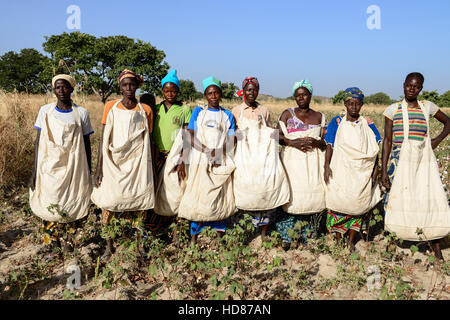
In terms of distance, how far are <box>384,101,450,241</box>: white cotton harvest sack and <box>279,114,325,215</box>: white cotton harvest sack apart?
0.78 meters

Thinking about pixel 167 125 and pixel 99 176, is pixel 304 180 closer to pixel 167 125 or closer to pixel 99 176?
pixel 167 125

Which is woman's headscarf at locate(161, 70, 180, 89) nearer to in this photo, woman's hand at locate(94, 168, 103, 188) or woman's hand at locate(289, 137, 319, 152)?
woman's hand at locate(94, 168, 103, 188)

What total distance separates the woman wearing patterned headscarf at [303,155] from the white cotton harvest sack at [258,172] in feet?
0.40

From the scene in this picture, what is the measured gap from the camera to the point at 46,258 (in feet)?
10.4

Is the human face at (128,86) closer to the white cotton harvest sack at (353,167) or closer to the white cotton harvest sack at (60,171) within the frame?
the white cotton harvest sack at (60,171)

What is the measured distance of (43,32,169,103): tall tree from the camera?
21484 millimetres

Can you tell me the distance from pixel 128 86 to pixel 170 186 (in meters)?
1.11

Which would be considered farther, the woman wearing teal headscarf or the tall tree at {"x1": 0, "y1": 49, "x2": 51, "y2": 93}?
the tall tree at {"x1": 0, "y1": 49, "x2": 51, "y2": 93}

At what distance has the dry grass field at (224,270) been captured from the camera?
2.54 m

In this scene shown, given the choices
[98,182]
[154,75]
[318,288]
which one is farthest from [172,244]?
[154,75]

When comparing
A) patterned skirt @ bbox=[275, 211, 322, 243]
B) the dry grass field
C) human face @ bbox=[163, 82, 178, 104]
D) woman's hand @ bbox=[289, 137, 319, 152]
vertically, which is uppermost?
human face @ bbox=[163, 82, 178, 104]

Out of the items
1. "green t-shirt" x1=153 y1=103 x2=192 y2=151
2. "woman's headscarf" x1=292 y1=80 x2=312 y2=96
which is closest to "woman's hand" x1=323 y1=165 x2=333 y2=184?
"woman's headscarf" x1=292 y1=80 x2=312 y2=96

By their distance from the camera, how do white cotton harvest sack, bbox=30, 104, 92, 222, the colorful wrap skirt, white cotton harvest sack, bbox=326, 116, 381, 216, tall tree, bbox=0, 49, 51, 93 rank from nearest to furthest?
white cotton harvest sack, bbox=30, 104, 92, 222
white cotton harvest sack, bbox=326, 116, 381, 216
the colorful wrap skirt
tall tree, bbox=0, 49, 51, 93
